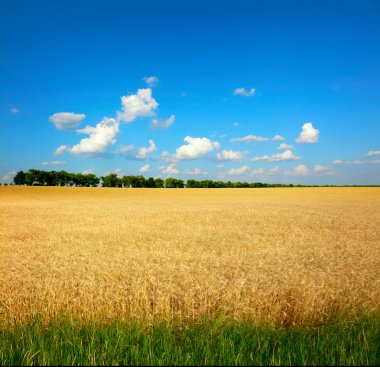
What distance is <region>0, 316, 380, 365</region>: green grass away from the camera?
4.10 metres

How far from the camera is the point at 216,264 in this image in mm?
10234

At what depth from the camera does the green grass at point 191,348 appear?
13.4 feet

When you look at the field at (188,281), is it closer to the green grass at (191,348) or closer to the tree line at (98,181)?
the green grass at (191,348)

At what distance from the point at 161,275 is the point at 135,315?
2718mm

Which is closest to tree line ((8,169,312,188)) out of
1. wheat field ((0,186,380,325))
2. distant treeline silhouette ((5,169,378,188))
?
distant treeline silhouette ((5,169,378,188))

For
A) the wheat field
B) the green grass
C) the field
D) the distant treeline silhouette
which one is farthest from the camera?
the distant treeline silhouette

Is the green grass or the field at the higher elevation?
the green grass

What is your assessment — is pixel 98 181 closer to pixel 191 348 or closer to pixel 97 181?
pixel 97 181

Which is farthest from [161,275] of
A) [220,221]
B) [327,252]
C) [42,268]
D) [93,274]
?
[220,221]

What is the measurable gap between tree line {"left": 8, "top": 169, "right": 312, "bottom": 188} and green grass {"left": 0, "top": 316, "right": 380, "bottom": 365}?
105409 mm

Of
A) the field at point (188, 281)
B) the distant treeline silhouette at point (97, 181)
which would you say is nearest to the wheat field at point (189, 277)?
the field at point (188, 281)

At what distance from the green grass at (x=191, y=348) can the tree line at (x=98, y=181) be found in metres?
105

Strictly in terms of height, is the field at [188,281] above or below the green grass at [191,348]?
below

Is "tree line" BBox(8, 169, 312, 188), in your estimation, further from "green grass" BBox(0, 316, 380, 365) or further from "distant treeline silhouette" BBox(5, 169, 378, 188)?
"green grass" BBox(0, 316, 380, 365)
